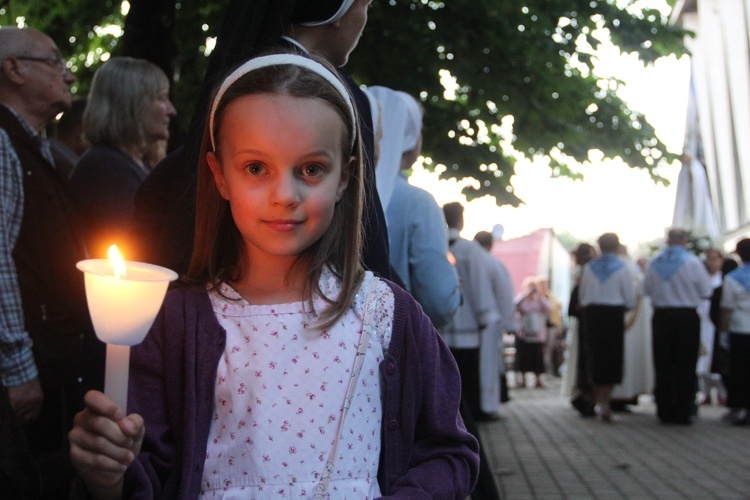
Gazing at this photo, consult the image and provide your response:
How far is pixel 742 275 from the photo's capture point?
13312 millimetres

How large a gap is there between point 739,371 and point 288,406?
12174mm

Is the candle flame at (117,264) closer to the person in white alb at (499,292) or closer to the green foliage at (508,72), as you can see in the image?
the green foliage at (508,72)

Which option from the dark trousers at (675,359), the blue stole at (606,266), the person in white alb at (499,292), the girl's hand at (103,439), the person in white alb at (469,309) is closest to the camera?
the girl's hand at (103,439)

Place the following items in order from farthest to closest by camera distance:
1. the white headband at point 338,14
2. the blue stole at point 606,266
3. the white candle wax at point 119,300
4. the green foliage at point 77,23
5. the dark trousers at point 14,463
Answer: the blue stole at point 606,266 < the green foliage at point 77,23 < the white headband at point 338,14 < the dark trousers at point 14,463 < the white candle wax at point 119,300

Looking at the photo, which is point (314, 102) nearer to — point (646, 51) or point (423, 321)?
point (423, 321)

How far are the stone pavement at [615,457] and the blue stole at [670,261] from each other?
5.83 feet

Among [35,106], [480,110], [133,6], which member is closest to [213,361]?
[35,106]

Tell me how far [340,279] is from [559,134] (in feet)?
35.4

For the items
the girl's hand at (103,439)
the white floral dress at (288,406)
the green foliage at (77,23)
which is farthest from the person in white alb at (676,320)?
the girl's hand at (103,439)

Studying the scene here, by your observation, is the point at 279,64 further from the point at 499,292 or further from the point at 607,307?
the point at 607,307

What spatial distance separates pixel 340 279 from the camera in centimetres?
229

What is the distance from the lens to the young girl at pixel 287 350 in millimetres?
2094

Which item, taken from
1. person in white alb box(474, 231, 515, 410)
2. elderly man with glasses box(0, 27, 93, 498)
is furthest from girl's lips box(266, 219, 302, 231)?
person in white alb box(474, 231, 515, 410)

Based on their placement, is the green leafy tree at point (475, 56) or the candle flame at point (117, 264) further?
the green leafy tree at point (475, 56)
